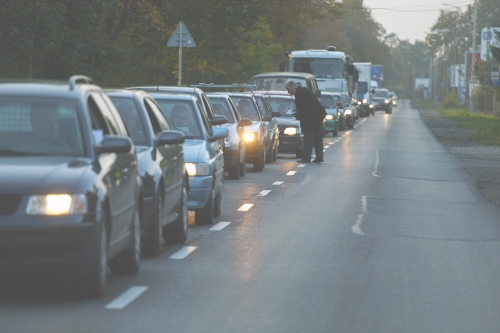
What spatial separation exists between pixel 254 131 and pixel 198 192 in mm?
10018

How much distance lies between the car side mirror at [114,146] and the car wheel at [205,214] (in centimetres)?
499

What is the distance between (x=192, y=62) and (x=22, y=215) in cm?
3596

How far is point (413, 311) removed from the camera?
25.5 ft

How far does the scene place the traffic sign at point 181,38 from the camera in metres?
27.7

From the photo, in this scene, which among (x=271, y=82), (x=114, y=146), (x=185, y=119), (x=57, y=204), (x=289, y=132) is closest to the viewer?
(x=57, y=204)

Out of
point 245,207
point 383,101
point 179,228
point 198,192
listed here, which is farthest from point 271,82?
point 383,101

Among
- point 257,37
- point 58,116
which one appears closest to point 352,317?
point 58,116

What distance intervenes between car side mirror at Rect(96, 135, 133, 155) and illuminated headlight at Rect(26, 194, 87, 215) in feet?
2.02

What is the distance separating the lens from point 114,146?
8.00 meters

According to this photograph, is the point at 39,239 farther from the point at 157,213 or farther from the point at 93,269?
A: the point at 157,213

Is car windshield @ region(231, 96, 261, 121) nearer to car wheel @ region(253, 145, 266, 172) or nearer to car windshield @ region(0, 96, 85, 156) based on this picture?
car wheel @ region(253, 145, 266, 172)

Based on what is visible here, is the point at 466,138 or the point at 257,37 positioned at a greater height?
the point at 257,37

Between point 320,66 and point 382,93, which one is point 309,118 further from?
point 382,93

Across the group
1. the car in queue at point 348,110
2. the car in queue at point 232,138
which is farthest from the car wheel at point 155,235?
the car in queue at point 348,110
